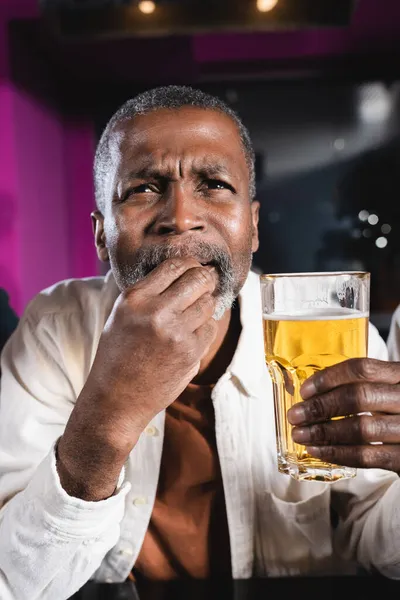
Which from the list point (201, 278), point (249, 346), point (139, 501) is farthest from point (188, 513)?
point (201, 278)

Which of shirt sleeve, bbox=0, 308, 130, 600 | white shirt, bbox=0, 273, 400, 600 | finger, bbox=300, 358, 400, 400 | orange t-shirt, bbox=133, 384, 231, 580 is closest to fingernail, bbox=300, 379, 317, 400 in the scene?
finger, bbox=300, 358, 400, 400

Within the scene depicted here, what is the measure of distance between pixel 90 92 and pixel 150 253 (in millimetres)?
3662

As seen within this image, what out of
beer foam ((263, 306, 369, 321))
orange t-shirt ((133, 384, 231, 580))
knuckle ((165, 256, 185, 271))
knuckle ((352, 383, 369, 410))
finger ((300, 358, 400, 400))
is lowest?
orange t-shirt ((133, 384, 231, 580))

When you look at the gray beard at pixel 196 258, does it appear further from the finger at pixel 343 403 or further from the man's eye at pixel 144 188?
the finger at pixel 343 403

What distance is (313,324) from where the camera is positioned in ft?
2.79

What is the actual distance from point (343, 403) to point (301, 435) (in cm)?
7

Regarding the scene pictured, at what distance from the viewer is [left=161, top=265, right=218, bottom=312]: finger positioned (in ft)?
2.67

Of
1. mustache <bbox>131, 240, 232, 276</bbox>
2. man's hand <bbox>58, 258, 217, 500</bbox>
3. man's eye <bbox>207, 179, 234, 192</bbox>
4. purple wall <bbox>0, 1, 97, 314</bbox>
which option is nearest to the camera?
man's hand <bbox>58, 258, 217, 500</bbox>

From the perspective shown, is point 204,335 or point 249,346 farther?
point 249,346

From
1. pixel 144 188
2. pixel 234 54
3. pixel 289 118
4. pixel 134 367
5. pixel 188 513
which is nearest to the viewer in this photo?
pixel 134 367

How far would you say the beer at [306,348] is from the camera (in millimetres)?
855

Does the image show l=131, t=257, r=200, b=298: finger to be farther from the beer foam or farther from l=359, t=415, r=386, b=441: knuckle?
l=359, t=415, r=386, b=441: knuckle

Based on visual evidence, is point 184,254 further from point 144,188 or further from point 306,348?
point 306,348

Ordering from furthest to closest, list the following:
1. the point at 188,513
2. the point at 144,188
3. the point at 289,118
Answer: the point at 289,118, the point at 188,513, the point at 144,188
